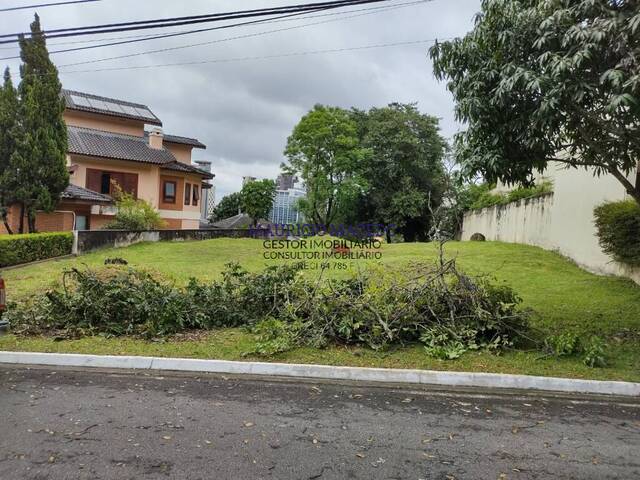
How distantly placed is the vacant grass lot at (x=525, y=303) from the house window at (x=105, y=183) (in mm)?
12414

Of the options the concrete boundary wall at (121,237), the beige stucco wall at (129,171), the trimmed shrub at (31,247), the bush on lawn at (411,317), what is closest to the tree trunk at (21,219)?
the trimmed shrub at (31,247)

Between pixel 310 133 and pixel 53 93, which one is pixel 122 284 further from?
pixel 310 133

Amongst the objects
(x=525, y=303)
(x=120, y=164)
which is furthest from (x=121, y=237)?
(x=525, y=303)

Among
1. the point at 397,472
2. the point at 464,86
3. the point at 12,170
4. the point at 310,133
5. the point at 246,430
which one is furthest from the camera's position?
the point at 310,133

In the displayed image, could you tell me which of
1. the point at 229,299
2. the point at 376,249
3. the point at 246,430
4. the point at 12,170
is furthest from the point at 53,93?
the point at 246,430

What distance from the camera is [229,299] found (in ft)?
25.3

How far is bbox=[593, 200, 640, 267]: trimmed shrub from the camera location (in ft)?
35.0

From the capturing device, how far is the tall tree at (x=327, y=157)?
100 ft

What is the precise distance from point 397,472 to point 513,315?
392 cm

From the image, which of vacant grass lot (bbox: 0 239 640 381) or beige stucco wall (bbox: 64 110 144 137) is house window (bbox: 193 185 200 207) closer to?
beige stucco wall (bbox: 64 110 144 137)

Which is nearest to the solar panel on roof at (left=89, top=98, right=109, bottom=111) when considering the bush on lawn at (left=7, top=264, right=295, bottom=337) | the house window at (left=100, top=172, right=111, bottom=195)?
the house window at (left=100, top=172, right=111, bottom=195)

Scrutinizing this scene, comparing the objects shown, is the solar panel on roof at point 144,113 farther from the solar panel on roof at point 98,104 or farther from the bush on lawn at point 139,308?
the bush on lawn at point 139,308

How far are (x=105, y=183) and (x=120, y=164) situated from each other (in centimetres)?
144

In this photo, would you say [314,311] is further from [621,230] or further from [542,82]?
[621,230]
